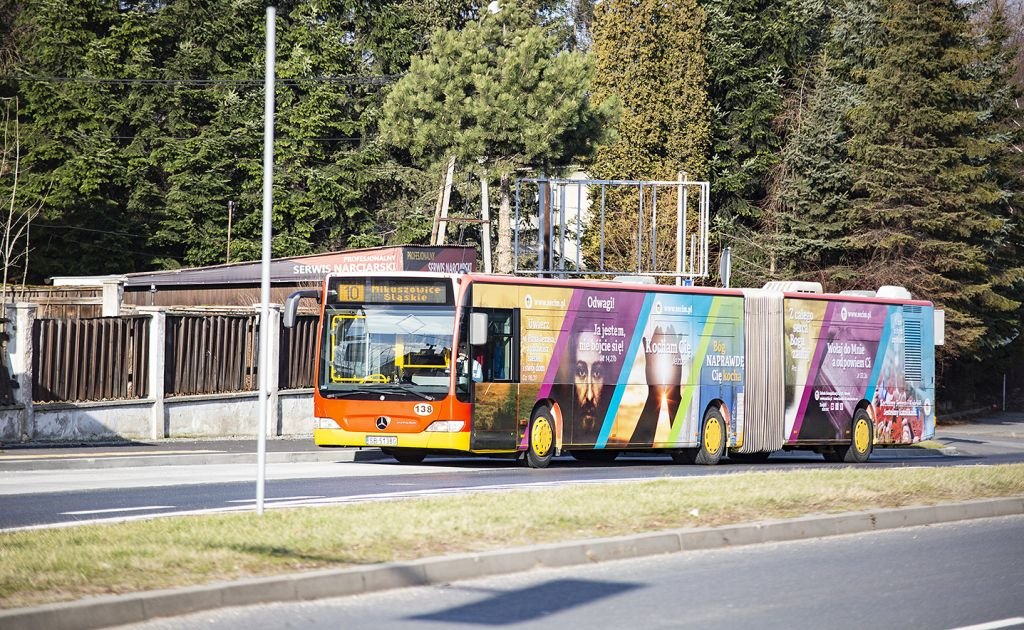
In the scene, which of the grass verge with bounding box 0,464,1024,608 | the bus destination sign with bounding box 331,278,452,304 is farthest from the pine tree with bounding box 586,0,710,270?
the grass verge with bounding box 0,464,1024,608

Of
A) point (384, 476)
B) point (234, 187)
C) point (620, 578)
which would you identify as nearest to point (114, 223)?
point (234, 187)

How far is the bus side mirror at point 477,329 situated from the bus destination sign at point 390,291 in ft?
1.81

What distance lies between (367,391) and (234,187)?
4109cm

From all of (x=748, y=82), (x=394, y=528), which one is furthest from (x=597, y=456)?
(x=748, y=82)

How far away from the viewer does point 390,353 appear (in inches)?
878

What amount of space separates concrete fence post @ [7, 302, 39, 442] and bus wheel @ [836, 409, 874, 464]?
15.7 metres

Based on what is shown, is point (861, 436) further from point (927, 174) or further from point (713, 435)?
point (927, 174)

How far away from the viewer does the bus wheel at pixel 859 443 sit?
96.0ft

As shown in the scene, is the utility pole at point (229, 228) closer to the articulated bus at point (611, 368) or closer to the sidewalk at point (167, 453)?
the sidewalk at point (167, 453)

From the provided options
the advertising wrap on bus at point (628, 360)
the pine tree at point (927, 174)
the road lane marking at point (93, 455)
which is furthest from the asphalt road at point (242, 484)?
the pine tree at point (927, 174)

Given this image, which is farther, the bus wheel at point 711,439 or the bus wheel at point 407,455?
the bus wheel at point 711,439

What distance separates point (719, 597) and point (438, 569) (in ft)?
6.57

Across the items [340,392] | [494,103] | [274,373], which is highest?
[494,103]

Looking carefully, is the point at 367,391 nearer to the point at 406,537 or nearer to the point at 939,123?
the point at 406,537
